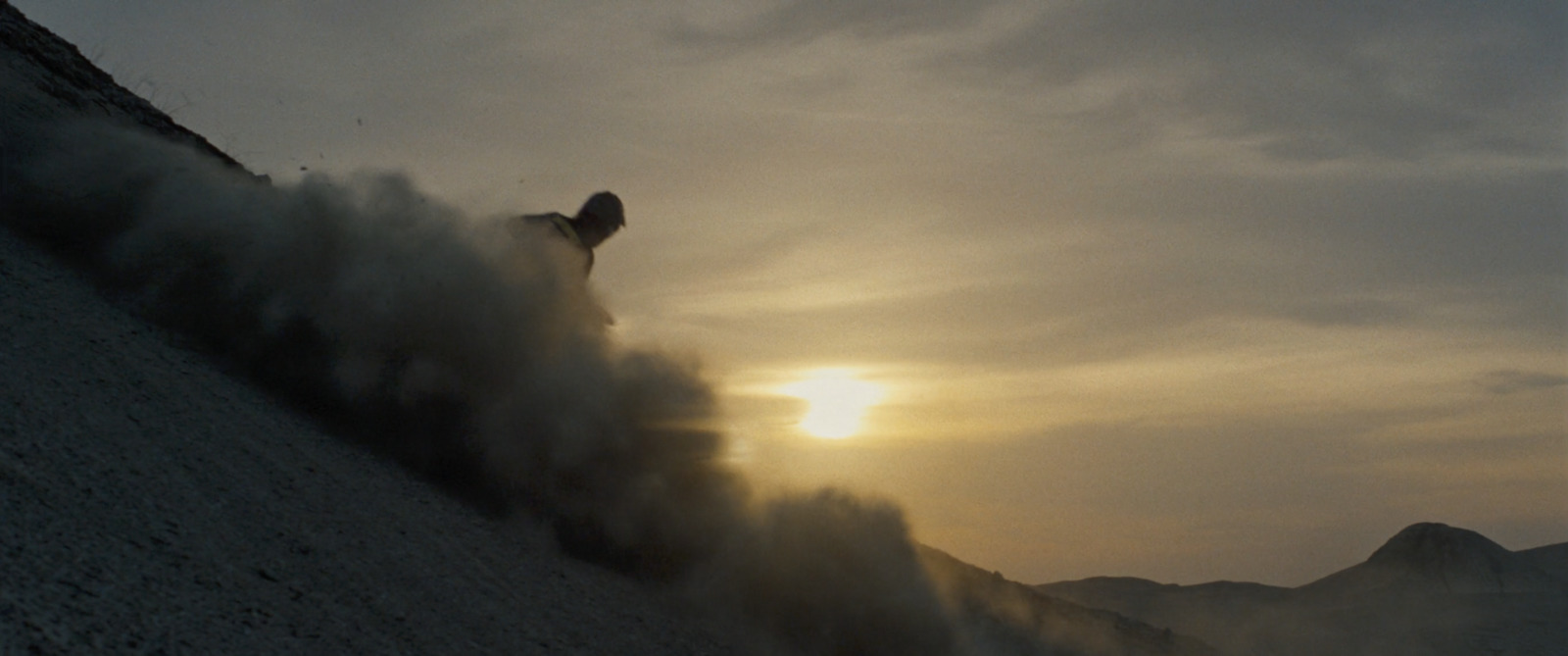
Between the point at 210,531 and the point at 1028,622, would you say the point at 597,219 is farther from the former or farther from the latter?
the point at 1028,622

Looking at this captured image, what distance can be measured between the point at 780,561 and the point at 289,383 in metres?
6.20

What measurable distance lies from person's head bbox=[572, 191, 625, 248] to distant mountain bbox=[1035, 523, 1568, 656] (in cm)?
3994

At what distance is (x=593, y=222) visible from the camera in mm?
18578

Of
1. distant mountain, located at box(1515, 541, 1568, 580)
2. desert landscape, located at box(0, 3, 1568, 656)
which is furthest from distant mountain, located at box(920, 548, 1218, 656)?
distant mountain, located at box(1515, 541, 1568, 580)

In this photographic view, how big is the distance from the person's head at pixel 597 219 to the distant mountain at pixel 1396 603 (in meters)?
39.9

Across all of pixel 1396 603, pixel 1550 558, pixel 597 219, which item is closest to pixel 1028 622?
pixel 597 219

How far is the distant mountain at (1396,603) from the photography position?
57688mm

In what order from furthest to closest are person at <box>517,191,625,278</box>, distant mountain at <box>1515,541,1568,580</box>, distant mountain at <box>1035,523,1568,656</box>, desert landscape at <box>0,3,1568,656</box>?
1. distant mountain at <box>1515,541,1568,580</box>
2. distant mountain at <box>1035,523,1568,656</box>
3. person at <box>517,191,625,278</box>
4. desert landscape at <box>0,3,1568,656</box>

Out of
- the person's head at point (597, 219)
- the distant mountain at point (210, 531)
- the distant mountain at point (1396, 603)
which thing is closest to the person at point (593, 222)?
the person's head at point (597, 219)

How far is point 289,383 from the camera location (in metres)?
14.5

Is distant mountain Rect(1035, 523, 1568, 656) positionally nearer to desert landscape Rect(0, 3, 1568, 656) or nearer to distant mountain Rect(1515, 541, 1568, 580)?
distant mountain Rect(1515, 541, 1568, 580)

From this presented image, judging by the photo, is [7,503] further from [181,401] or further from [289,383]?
[289,383]

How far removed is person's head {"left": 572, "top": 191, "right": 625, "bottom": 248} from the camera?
18.5 m

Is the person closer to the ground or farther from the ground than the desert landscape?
farther from the ground
